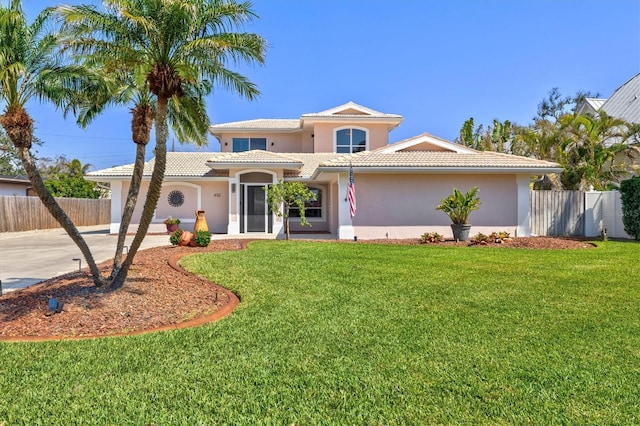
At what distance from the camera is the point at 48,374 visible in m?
3.99

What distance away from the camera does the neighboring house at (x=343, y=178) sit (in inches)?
690

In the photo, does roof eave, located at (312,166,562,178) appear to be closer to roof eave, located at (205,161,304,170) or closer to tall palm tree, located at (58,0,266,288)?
roof eave, located at (205,161,304,170)

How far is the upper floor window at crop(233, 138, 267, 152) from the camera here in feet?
93.8

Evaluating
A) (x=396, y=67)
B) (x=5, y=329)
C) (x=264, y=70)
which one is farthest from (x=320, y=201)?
(x=5, y=329)

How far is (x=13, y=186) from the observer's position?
34.5m

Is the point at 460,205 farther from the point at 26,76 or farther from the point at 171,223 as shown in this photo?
the point at 26,76

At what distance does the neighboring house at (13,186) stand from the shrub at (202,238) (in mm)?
27369

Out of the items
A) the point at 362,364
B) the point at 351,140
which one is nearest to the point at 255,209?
the point at 351,140

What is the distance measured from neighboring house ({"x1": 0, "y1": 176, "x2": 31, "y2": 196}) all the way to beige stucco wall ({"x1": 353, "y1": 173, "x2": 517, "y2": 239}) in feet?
101

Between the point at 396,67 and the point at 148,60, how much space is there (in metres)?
14.9

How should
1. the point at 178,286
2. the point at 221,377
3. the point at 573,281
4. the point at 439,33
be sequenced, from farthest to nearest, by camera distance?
the point at 439,33
the point at 573,281
the point at 178,286
the point at 221,377

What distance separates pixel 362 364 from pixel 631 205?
56.2 ft

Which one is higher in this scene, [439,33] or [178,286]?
[439,33]

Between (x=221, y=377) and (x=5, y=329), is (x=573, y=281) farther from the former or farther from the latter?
(x=5, y=329)
